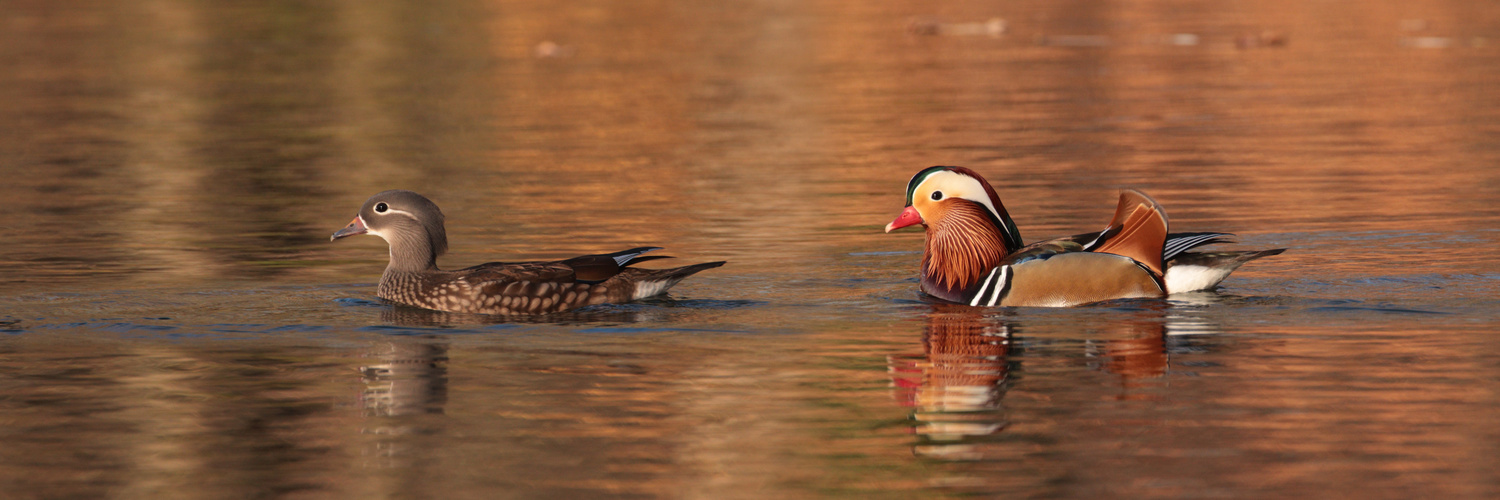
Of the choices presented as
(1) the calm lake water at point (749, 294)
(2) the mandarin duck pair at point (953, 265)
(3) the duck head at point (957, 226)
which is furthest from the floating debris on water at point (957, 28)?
(2) the mandarin duck pair at point (953, 265)

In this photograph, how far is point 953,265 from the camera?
13414 mm

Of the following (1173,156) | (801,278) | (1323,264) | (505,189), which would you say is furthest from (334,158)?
(1323,264)

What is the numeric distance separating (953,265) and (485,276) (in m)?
3.07

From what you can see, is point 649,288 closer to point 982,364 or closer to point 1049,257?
point 1049,257

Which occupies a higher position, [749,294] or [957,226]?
[957,226]

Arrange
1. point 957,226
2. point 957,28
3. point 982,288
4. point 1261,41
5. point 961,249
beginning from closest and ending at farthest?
point 982,288 → point 961,249 → point 957,226 → point 1261,41 → point 957,28

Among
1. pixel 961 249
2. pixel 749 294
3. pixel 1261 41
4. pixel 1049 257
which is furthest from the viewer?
pixel 1261 41

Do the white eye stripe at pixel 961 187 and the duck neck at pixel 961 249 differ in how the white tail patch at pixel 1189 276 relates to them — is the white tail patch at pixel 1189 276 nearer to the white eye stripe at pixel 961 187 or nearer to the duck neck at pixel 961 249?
the duck neck at pixel 961 249

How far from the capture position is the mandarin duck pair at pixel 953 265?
12.9 meters

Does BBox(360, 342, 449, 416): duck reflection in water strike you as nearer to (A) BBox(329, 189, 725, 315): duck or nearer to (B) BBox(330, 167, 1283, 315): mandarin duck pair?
(A) BBox(329, 189, 725, 315): duck

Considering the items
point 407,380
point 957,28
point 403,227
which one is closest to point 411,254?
point 403,227

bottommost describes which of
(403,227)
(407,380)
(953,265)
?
(407,380)

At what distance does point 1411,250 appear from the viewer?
14969mm

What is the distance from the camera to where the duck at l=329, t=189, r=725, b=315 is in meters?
13.1
